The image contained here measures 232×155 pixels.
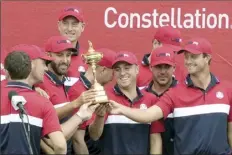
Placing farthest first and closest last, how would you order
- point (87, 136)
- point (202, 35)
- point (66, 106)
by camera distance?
point (202, 35) < point (87, 136) < point (66, 106)

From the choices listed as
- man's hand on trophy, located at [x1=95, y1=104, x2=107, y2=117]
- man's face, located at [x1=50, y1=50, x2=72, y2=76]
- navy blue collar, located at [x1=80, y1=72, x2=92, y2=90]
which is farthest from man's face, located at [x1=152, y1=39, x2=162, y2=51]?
man's hand on trophy, located at [x1=95, y1=104, x2=107, y2=117]

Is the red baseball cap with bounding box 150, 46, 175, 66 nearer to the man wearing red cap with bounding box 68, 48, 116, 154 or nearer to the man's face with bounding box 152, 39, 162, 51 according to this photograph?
the man wearing red cap with bounding box 68, 48, 116, 154

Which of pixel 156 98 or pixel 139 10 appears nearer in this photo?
pixel 156 98

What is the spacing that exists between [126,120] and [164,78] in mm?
595

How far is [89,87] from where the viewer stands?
8.19m

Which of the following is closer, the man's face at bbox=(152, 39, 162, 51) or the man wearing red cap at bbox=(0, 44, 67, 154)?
the man wearing red cap at bbox=(0, 44, 67, 154)

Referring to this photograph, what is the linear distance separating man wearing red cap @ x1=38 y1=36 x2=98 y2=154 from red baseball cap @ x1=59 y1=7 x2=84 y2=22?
60cm

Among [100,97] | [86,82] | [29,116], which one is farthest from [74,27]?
[29,116]

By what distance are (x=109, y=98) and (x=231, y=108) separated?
1.10m

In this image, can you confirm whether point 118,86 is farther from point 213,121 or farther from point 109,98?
point 213,121

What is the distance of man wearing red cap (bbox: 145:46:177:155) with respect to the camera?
26.9 ft

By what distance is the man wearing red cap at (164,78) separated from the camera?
8.21m

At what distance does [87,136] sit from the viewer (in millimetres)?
8344

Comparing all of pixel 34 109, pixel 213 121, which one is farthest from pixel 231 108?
pixel 34 109
